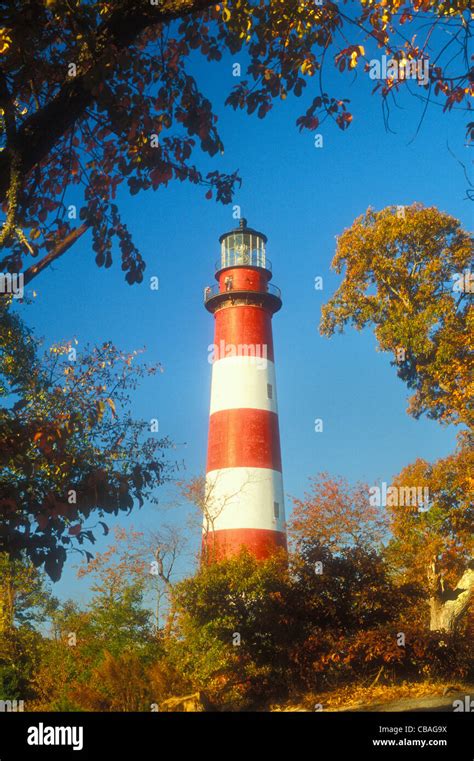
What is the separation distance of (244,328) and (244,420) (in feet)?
16.4

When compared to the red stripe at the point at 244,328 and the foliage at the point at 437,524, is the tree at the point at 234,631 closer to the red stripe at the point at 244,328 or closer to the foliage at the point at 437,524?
the foliage at the point at 437,524

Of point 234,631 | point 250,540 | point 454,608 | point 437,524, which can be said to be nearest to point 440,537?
point 437,524

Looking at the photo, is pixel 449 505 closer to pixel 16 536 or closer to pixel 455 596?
pixel 455 596

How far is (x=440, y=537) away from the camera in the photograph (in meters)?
25.9

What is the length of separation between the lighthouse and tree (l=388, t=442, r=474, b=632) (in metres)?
5.04

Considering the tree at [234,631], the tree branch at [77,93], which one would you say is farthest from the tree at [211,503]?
the tree branch at [77,93]

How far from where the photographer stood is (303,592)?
18109 millimetres

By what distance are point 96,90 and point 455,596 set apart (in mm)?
20226

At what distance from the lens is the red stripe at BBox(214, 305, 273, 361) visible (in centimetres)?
3284

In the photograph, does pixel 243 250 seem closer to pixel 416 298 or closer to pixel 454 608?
pixel 416 298

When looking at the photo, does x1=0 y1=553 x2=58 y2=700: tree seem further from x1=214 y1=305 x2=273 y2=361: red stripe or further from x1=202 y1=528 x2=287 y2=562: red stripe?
x1=214 y1=305 x2=273 y2=361: red stripe
